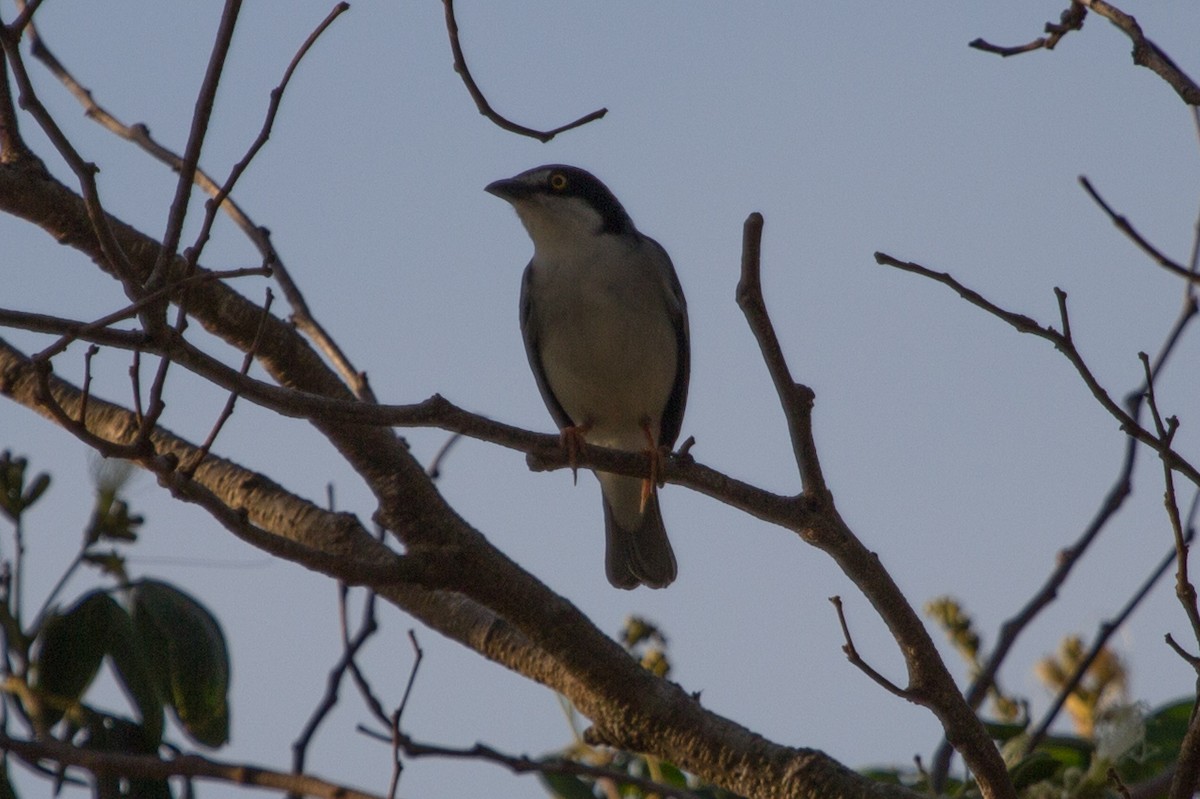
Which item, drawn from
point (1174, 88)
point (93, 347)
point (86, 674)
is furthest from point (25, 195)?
point (1174, 88)

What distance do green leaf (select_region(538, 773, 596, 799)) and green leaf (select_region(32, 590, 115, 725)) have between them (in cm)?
142

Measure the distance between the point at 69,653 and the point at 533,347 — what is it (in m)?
3.80

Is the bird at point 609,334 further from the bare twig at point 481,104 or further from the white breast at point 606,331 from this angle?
the bare twig at point 481,104

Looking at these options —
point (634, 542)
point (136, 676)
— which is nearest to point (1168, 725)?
point (136, 676)

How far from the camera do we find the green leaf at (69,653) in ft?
10.9

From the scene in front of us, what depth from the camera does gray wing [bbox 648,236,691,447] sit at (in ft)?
22.5

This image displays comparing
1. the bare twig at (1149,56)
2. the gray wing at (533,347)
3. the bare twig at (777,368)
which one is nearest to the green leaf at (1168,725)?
the bare twig at (777,368)

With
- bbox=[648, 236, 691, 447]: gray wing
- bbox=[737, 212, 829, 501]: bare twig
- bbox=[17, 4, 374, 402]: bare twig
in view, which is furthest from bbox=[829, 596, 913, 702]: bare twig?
bbox=[648, 236, 691, 447]: gray wing

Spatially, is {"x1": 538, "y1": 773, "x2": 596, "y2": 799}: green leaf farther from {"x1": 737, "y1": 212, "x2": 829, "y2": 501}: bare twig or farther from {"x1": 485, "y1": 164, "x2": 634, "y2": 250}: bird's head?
{"x1": 485, "y1": 164, "x2": 634, "y2": 250}: bird's head

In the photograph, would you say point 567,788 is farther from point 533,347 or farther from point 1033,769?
point 533,347

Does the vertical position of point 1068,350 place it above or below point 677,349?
below

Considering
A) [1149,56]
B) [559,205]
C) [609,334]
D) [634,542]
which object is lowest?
[1149,56]

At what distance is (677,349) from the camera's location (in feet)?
22.7

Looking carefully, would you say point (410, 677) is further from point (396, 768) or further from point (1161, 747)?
point (1161, 747)
